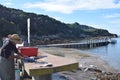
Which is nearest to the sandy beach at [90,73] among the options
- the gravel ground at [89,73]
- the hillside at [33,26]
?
the gravel ground at [89,73]

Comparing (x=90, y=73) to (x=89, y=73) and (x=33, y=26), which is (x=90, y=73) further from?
(x=33, y=26)

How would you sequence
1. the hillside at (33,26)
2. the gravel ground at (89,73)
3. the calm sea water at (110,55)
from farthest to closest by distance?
the hillside at (33,26) → the calm sea water at (110,55) → the gravel ground at (89,73)

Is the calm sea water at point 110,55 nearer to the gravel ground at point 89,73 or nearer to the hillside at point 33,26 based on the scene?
the gravel ground at point 89,73

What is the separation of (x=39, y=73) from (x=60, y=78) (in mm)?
8676

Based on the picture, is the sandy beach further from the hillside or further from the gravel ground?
the hillside

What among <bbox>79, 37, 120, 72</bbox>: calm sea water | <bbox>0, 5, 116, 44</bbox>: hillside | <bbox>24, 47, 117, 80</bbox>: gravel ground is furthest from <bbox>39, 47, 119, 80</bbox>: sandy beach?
<bbox>0, 5, 116, 44</bbox>: hillside

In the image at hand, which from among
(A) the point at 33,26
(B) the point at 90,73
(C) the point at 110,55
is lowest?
(C) the point at 110,55

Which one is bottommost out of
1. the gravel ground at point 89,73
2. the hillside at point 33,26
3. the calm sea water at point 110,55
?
the calm sea water at point 110,55

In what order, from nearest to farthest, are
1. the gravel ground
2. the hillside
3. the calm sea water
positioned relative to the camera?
the gravel ground < the calm sea water < the hillside

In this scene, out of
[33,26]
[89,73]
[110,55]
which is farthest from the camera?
[33,26]

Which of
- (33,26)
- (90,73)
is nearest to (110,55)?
(90,73)

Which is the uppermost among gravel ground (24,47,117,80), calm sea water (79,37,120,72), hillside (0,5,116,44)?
hillside (0,5,116,44)

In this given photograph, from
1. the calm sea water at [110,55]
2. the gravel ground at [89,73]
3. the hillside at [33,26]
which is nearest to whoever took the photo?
the gravel ground at [89,73]

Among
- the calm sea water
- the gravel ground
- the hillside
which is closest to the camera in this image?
the gravel ground
